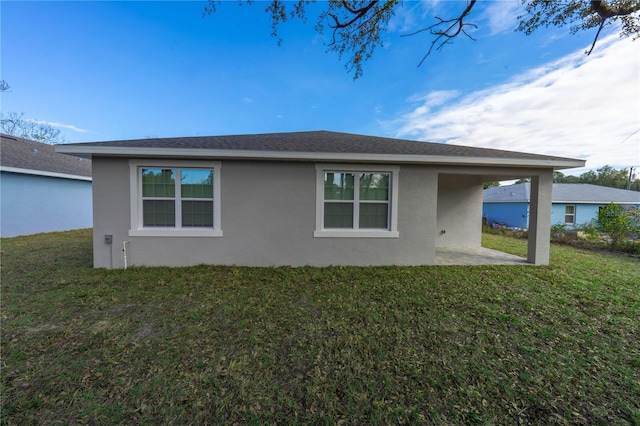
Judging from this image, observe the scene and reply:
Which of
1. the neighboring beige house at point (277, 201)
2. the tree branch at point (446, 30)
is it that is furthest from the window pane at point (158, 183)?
the tree branch at point (446, 30)

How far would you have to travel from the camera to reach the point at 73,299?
4.02 m

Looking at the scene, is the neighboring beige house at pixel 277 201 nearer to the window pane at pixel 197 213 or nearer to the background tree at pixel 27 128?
the window pane at pixel 197 213

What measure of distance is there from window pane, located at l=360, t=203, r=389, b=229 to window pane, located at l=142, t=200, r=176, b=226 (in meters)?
4.66

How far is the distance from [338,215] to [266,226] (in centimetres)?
182

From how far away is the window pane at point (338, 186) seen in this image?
6000 millimetres

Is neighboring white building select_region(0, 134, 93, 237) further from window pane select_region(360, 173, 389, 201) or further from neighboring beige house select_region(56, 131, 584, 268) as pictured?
window pane select_region(360, 173, 389, 201)

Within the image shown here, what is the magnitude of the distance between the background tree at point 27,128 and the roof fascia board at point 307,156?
28778 millimetres

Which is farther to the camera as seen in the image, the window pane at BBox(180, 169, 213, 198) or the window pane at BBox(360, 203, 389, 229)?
the window pane at BBox(360, 203, 389, 229)

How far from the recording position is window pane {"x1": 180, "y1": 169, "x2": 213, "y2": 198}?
577 cm

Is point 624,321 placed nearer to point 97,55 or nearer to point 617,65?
point 617,65

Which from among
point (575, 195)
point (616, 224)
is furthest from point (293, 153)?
point (575, 195)

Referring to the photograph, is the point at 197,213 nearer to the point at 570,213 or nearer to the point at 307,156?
the point at 307,156

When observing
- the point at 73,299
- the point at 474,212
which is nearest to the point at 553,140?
the point at 474,212

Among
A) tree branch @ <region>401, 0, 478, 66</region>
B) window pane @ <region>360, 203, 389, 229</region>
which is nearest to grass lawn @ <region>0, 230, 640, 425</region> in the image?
window pane @ <region>360, 203, 389, 229</region>
